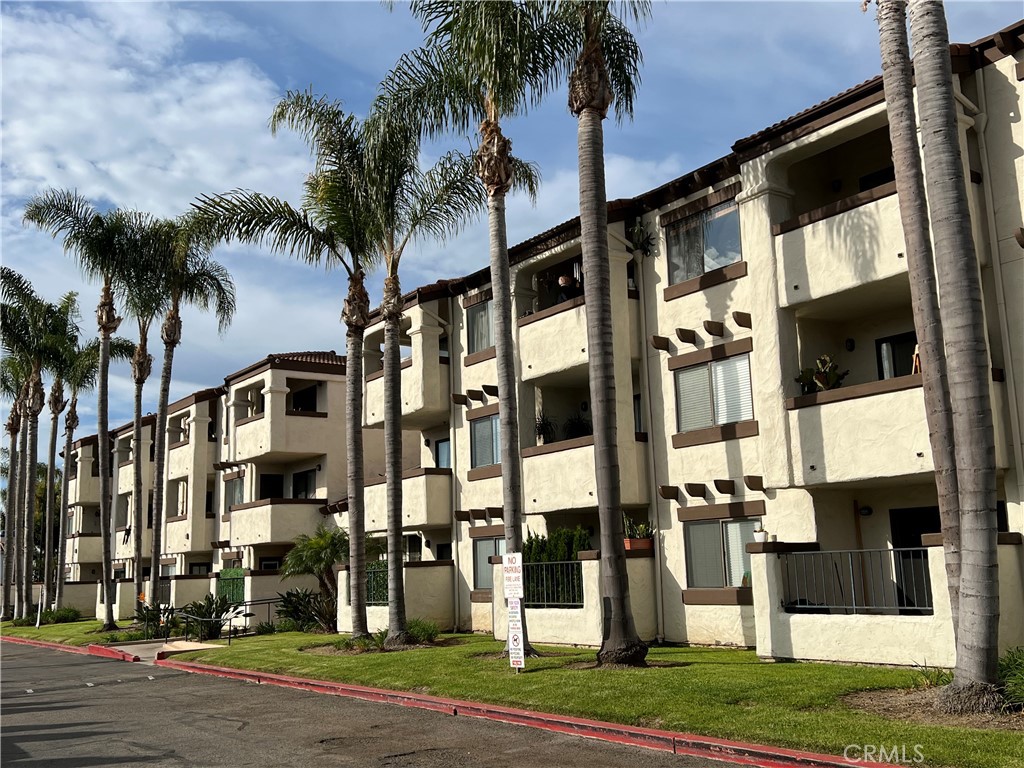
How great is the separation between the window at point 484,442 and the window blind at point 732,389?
8.04 meters

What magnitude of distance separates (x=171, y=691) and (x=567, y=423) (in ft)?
39.5

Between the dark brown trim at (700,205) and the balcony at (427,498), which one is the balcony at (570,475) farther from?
the dark brown trim at (700,205)

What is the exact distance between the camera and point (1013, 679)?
1154 centimetres

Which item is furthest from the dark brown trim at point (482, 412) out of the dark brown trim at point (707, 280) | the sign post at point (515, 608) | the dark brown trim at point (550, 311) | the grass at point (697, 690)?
the sign post at point (515, 608)

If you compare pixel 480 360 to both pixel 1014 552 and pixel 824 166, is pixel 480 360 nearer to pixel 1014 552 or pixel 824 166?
pixel 824 166

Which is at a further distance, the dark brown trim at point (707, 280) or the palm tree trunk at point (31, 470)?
the palm tree trunk at point (31, 470)

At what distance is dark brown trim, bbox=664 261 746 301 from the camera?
70.5 feet

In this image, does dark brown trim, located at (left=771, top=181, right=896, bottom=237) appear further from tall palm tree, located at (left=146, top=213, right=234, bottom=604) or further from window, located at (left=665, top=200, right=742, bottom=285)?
tall palm tree, located at (left=146, top=213, right=234, bottom=604)

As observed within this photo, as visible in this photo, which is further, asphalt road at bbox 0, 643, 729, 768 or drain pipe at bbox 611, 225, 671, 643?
drain pipe at bbox 611, 225, 671, 643

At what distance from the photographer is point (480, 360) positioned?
28.9 m

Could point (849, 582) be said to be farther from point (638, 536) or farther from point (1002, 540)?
point (638, 536)

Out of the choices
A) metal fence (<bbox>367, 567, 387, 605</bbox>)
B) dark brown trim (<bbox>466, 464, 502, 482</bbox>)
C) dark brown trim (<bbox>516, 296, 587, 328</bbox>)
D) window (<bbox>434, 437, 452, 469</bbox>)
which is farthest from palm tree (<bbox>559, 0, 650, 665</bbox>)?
window (<bbox>434, 437, 452, 469</bbox>)

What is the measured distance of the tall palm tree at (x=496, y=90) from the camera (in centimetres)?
1909

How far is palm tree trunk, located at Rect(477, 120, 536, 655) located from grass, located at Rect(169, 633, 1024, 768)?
9.25 ft
